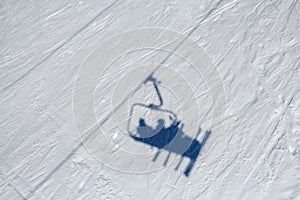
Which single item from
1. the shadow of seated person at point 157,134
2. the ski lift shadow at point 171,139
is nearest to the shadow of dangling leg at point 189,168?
the ski lift shadow at point 171,139

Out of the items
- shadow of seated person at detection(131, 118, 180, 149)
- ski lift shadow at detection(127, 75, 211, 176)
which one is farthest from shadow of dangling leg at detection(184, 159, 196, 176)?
shadow of seated person at detection(131, 118, 180, 149)

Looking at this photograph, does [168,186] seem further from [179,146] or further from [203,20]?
[203,20]

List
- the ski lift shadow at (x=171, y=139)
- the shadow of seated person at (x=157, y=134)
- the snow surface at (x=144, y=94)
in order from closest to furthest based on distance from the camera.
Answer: the snow surface at (x=144, y=94), the ski lift shadow at (x=171, y=139), the shadow of seated person at (x=157, y=134)

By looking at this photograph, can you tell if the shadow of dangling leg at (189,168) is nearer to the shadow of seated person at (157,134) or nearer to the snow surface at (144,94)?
the snow surface at (144,94)

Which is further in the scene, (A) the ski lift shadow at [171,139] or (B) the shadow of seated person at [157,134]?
(B) the shadow of seated person at [157,134]

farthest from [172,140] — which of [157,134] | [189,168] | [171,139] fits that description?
[189,168]

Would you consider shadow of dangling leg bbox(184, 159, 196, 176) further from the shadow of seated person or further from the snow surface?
the shadow of seated person
